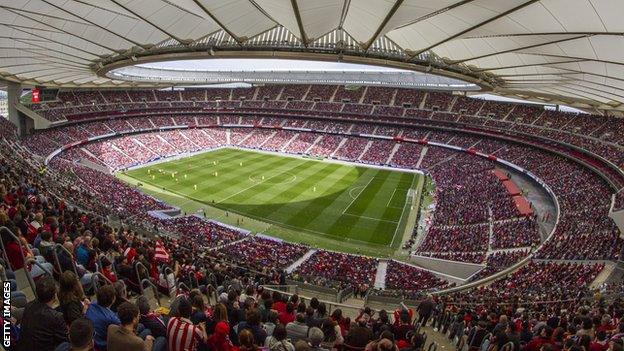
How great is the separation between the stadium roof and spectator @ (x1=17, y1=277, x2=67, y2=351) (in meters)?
11.6

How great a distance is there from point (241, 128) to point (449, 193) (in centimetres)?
4339

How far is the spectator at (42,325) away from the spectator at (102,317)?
46cm

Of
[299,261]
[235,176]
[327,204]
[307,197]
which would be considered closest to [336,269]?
[299,261]

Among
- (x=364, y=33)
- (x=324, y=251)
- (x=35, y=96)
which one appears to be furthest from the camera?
(x=35, y=96)

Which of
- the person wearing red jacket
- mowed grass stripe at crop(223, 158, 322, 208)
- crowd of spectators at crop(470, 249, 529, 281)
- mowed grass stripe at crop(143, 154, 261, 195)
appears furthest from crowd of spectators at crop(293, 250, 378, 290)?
mowed grass stripe at crop(143, 154, 261, 195)

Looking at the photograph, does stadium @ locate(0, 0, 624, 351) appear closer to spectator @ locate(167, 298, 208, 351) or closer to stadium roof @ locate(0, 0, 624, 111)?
spectator @ locate(167, 298, 208, 351)

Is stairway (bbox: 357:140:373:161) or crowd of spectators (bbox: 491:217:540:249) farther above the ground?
stairway (bbox: 357:140:373:161)

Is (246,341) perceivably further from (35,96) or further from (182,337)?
(35,96)

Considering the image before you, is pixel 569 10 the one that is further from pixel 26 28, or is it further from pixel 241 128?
pixel 241 128

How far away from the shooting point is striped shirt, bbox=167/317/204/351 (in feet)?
16.5

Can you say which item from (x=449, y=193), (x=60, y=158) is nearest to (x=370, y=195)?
(x=449, y=193)

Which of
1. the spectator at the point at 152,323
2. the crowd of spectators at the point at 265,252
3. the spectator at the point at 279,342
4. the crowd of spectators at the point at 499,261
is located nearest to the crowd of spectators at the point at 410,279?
the crowd of spectators at the point at 499,261

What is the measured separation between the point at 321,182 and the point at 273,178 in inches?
227

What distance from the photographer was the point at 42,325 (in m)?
4.18
